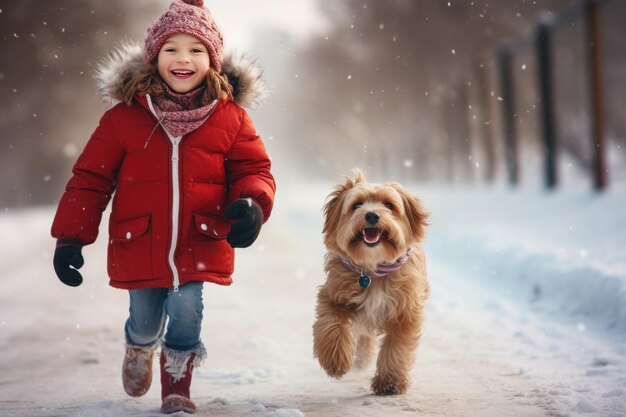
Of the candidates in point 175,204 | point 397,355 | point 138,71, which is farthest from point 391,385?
point 138,71

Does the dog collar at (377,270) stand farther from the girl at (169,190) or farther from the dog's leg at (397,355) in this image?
the girl at (169,190)

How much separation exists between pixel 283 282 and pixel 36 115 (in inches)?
911

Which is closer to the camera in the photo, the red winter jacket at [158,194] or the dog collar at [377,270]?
the red winter jacket at [158,194]

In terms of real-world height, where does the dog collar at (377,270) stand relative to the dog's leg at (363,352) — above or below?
above

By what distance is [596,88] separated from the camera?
1036cm

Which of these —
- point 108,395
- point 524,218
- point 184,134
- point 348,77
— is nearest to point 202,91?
point 184,134

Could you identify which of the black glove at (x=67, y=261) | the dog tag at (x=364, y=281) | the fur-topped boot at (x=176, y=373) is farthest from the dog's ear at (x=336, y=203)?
the black glove at (x=67, y=261)

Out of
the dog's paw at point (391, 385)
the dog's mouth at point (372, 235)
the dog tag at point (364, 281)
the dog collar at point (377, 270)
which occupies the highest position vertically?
the dog's mouth at point (372, 235)

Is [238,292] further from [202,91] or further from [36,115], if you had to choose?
[36,115]

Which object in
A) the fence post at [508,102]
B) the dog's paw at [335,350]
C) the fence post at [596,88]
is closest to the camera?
the dog's paw at [335,350]

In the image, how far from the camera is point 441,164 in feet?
110

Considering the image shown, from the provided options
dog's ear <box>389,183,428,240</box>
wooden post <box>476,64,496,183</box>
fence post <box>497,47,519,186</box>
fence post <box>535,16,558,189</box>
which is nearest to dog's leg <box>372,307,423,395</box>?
dog's ear <box>389,183,428,240</box>

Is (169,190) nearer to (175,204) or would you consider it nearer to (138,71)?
(175,204)

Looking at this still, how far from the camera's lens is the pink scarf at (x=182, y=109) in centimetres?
393
